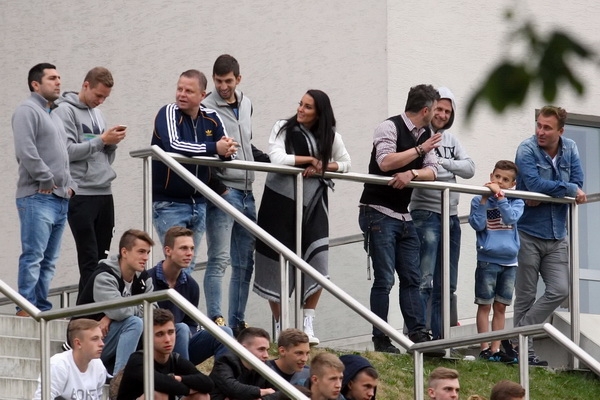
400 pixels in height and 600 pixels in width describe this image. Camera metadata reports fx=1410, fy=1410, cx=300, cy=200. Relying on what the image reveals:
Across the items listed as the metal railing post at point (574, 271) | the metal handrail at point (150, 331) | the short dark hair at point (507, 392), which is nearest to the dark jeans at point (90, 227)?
the metal handrail at point (150, 331)

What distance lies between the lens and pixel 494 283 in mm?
9438

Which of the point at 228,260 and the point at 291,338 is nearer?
the point at 291,338

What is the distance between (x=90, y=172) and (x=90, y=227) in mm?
345

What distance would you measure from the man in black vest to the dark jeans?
160 centimetres

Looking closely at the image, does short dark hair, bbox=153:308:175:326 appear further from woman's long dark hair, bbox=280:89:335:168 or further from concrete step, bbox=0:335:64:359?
woman's long dark hair, bbox=280:89:335:168

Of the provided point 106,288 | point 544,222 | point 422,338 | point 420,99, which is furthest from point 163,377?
point 544,222

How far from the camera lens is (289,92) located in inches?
571

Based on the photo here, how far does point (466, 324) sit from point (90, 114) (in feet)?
Result: 9.21

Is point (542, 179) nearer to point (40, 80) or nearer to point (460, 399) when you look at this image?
point (460, 399)

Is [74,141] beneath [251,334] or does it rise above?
above

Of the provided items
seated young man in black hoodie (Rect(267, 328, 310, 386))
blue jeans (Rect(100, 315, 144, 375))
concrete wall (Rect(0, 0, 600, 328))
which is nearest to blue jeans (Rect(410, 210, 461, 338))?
seated young man in black hoodie (Rect(267, 328, 310, 386))

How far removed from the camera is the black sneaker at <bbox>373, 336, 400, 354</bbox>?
344 inches

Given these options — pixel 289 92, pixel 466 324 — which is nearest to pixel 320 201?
pixel 466 324

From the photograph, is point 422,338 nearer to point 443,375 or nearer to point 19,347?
point 443,375
